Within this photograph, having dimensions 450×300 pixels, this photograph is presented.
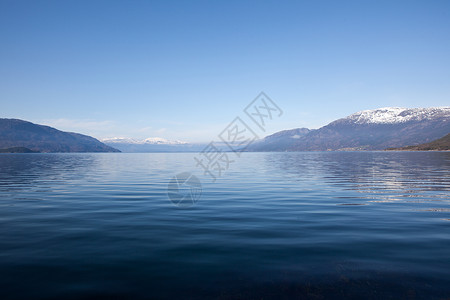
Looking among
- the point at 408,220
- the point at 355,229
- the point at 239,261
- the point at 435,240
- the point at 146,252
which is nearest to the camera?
the point at 239,261

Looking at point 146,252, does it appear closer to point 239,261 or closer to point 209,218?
point 239,261

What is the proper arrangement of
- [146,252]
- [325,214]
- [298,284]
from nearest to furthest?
1. [298,284]
2. [146,252]
3. [325,214]

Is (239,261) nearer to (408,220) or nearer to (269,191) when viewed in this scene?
(408,220)

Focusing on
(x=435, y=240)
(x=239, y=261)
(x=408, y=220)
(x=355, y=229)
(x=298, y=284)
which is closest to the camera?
(x=298, y=284)

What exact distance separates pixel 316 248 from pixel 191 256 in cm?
499

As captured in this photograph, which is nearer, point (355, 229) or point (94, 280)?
point (94, 280)

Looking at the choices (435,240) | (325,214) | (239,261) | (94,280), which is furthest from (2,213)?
(435,240)

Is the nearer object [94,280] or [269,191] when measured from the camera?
[94,280]

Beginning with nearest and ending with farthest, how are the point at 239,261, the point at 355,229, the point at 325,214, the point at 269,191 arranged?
the point at 239,261, the point at 355,229, the point at 325,214, the point at 269,191

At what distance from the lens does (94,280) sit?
822 centimetres

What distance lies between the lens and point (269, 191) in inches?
1096

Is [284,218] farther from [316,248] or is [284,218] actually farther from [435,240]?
[435,240]

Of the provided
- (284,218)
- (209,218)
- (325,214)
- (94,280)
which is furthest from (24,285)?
(325,214)

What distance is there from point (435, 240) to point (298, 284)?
26.7 feet
